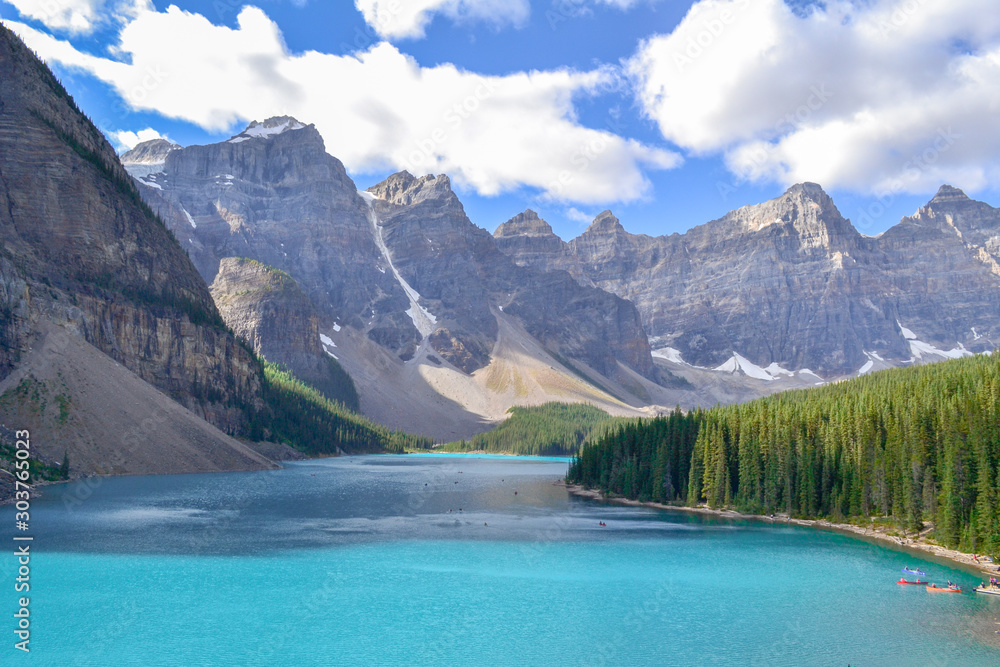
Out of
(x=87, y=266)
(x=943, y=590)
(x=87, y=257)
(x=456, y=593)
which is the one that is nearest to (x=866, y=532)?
(x=943, y=590)

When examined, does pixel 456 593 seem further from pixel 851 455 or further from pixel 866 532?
pixel 851 455

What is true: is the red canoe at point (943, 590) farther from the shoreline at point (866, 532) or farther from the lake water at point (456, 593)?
the shoreline at point (866, 532)

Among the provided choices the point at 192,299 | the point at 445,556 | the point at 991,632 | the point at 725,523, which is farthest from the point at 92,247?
the point at 991,632

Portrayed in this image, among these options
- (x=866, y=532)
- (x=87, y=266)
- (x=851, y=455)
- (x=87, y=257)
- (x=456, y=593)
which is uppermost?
(x=87, y=257)

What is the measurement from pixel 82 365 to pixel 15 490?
34797 mm

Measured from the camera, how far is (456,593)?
53.4m

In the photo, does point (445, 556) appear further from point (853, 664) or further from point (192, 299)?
point (192, 299)

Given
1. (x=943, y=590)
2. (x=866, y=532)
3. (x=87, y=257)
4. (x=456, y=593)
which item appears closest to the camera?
(x=456, y=593)

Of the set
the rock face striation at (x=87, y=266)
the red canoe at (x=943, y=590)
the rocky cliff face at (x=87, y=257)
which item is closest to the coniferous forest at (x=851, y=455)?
the red canoe at (x=943, y=590)

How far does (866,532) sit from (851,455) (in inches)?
417

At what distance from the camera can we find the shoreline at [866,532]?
65500 mm

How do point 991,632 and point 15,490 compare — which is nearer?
point 991,632

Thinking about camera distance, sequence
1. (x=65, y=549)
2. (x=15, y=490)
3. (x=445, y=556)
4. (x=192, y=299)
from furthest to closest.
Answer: (x=192, y=299) < (x=15, y=490) < (x=445, y=556) < (x=65, y=549)

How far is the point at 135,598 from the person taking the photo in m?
48.8
